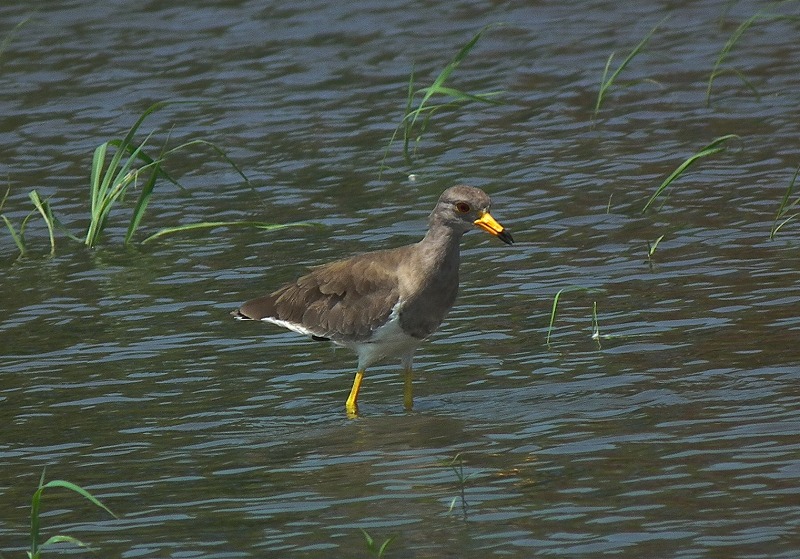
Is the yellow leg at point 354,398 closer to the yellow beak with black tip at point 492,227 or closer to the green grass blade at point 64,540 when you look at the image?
the yellow beak with black tip at point 492,227

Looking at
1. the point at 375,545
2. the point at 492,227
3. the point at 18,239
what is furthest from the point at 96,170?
the point at 375,545

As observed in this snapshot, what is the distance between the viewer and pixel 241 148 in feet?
52.3

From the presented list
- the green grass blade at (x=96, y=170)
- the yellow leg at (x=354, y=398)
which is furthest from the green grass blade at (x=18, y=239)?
the yellow leg at (x=354, y=398)

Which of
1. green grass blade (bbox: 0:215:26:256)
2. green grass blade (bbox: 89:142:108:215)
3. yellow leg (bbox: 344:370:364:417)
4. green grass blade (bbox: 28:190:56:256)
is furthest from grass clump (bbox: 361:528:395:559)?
green grass blade (bbox: 0:215:26:256)

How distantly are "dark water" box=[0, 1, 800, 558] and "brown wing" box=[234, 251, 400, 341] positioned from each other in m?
0.44

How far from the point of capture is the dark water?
8.09 metres

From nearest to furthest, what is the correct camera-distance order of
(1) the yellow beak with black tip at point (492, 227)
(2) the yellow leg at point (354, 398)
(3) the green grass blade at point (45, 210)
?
1. (1) the yellow beak with black tip at point (492, 227)
2. (2) the yellow leg at point (354, 398)
3. (3) the green grass blade at point (45, 210)

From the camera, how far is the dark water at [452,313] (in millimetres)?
8086

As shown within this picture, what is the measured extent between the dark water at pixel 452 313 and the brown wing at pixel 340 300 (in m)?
0.44

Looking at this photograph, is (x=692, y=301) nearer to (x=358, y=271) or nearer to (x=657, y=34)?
(x=358, y=271)

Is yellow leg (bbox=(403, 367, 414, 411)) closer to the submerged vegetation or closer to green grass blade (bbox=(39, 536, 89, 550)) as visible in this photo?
green grass blade (bbox=(39, 536, 89, 550))

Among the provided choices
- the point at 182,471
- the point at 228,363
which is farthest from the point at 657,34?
the point at 182,471

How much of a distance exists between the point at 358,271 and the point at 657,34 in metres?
9.45

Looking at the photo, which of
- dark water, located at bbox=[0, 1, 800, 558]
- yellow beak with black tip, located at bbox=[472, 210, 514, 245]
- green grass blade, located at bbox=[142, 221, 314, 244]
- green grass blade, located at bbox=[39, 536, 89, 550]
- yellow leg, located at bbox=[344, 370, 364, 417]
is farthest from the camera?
green grass blade, located at bbox=[142, 221, 314, 244]
